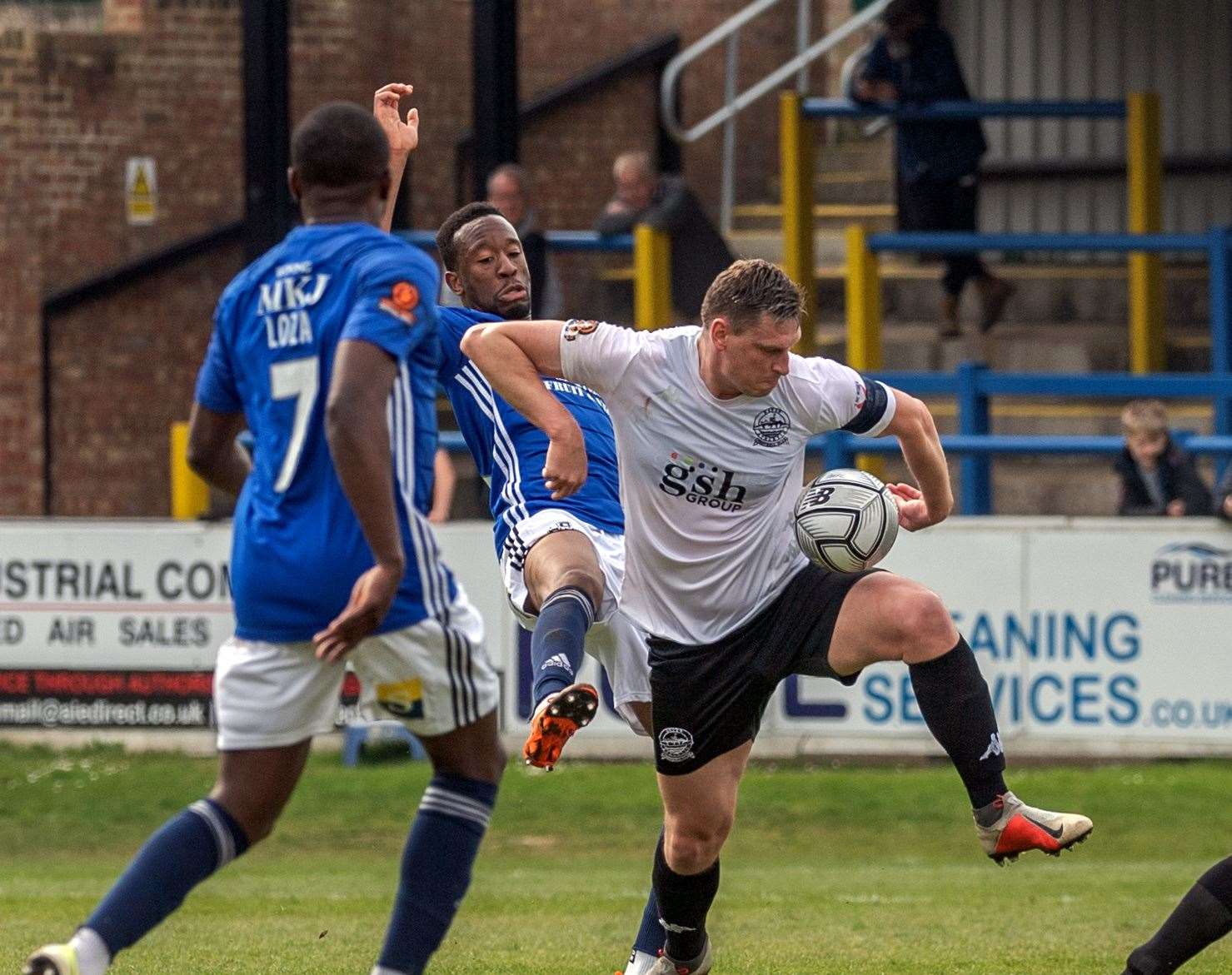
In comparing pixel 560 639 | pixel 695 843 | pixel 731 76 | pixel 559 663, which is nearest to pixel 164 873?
pixel 559 663

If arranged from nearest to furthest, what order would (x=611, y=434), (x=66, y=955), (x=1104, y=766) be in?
(x=66, y=955) < (x=611, y=434) < (x=1104, y=766)

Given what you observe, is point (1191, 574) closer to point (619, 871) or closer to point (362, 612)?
point (619, 871)

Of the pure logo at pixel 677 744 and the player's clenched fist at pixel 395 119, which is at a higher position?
the player's clenched fist at pixel 395 119

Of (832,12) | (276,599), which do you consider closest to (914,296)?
(832,12)

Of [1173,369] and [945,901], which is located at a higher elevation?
[1173,369]

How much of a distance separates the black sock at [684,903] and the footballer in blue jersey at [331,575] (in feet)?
5.15

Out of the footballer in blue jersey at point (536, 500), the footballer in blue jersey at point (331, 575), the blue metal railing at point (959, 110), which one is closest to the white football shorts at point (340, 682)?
the footballer in blue jersey at point (331, 575)

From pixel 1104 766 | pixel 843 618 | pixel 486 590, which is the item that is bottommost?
pixel 1104 766

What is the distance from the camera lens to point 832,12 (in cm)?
2045

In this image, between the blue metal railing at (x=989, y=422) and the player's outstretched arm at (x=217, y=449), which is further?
the blue metal railing at (x=989, y=422)

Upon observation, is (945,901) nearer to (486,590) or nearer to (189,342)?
(486,590)

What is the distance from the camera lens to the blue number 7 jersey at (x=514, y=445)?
7289 millimetres

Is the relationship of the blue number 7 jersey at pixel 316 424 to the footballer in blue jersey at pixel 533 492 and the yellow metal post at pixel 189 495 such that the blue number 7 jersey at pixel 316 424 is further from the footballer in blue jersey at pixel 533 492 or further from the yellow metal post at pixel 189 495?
the yellow metal post at pixel 189 495

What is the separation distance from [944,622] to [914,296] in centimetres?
1095
